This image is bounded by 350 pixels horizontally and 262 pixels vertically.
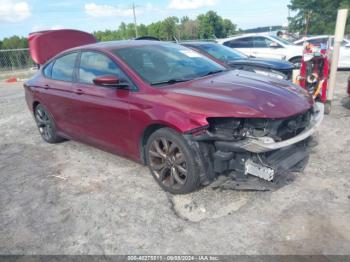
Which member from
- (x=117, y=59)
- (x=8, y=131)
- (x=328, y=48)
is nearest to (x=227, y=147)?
(x=117, y=59)

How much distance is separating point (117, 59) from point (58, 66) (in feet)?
5.23

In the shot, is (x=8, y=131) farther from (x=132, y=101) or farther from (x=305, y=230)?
(x=305, y=230)

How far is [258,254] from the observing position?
109 inches

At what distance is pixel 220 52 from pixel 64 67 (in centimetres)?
461

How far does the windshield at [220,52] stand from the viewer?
8.25m

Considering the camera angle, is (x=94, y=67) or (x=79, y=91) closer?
(x=94, y=67)

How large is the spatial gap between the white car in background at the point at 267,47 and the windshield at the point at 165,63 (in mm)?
7914

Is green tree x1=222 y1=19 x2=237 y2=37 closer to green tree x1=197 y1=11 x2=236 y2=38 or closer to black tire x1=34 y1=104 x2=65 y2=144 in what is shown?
green tree x1=197 y1=11 x2=236 y2=38

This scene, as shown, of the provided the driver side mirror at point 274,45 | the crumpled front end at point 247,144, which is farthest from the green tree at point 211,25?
the crumpled front end at point 247,144

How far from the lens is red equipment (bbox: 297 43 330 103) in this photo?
6643 millimetres

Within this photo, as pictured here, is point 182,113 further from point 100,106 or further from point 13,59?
point 13,59

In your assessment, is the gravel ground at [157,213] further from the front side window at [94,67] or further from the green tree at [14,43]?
the green tree at [14,43]

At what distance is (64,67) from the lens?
5023 mm

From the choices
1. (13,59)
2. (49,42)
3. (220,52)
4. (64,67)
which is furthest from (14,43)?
(64,67)
